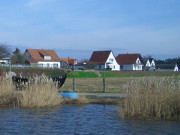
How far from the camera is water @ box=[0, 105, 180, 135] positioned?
1028cm

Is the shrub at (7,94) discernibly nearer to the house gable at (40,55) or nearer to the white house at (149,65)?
the house gable at (40,55)

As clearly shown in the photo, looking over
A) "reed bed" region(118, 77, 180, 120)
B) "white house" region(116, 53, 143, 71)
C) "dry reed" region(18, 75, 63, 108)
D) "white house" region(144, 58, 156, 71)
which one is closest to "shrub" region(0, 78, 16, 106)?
"dry reed" region(18, 75, 63, 108)

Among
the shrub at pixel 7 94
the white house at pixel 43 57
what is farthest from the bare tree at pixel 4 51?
the shrub at pixel 7 94

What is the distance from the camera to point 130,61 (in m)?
89.7

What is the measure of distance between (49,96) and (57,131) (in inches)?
204

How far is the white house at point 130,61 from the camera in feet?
293

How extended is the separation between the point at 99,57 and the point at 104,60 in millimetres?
2969

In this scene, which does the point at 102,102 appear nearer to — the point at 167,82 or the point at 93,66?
the point at 167,82

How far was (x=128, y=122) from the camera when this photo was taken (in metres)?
11.7

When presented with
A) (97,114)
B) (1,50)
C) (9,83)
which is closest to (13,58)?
(1,50)

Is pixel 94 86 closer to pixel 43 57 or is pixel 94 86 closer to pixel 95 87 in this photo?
pixel 95 87

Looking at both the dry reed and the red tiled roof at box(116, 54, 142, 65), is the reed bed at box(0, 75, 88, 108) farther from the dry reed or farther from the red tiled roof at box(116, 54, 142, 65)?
the red tiled roof at box(116, 54, 142, 65)

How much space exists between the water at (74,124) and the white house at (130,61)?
250 ft

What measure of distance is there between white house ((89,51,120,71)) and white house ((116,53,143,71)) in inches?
146
